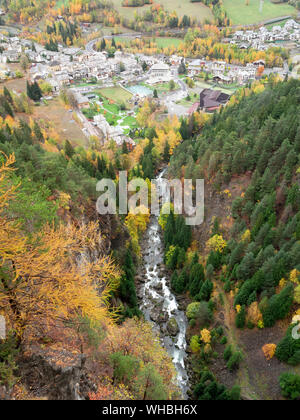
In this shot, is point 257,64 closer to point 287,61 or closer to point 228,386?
point 287,61

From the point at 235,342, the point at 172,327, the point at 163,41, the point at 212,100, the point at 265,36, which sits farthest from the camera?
the point at 163,41

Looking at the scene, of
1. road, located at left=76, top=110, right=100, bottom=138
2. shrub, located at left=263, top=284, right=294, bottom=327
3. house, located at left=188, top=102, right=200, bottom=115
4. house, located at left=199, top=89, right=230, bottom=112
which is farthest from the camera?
house, located at left=199, top=89, right=230, bottom=112

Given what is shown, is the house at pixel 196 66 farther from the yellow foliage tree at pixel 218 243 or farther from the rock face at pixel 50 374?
the rock face at pixel 50 374

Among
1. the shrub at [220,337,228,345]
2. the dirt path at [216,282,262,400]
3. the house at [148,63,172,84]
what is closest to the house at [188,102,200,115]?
the house at [148,63,172,84]

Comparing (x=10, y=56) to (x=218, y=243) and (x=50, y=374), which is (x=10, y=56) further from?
(x=50, y=374)

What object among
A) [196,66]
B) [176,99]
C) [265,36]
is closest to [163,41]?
[196,66]

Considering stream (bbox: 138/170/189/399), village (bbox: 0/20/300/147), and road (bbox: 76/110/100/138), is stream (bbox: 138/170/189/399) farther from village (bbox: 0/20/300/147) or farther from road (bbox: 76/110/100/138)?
road (bbox: 76/110/100/138)

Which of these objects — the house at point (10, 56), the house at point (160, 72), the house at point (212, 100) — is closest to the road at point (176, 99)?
the house at point (212, 100)
